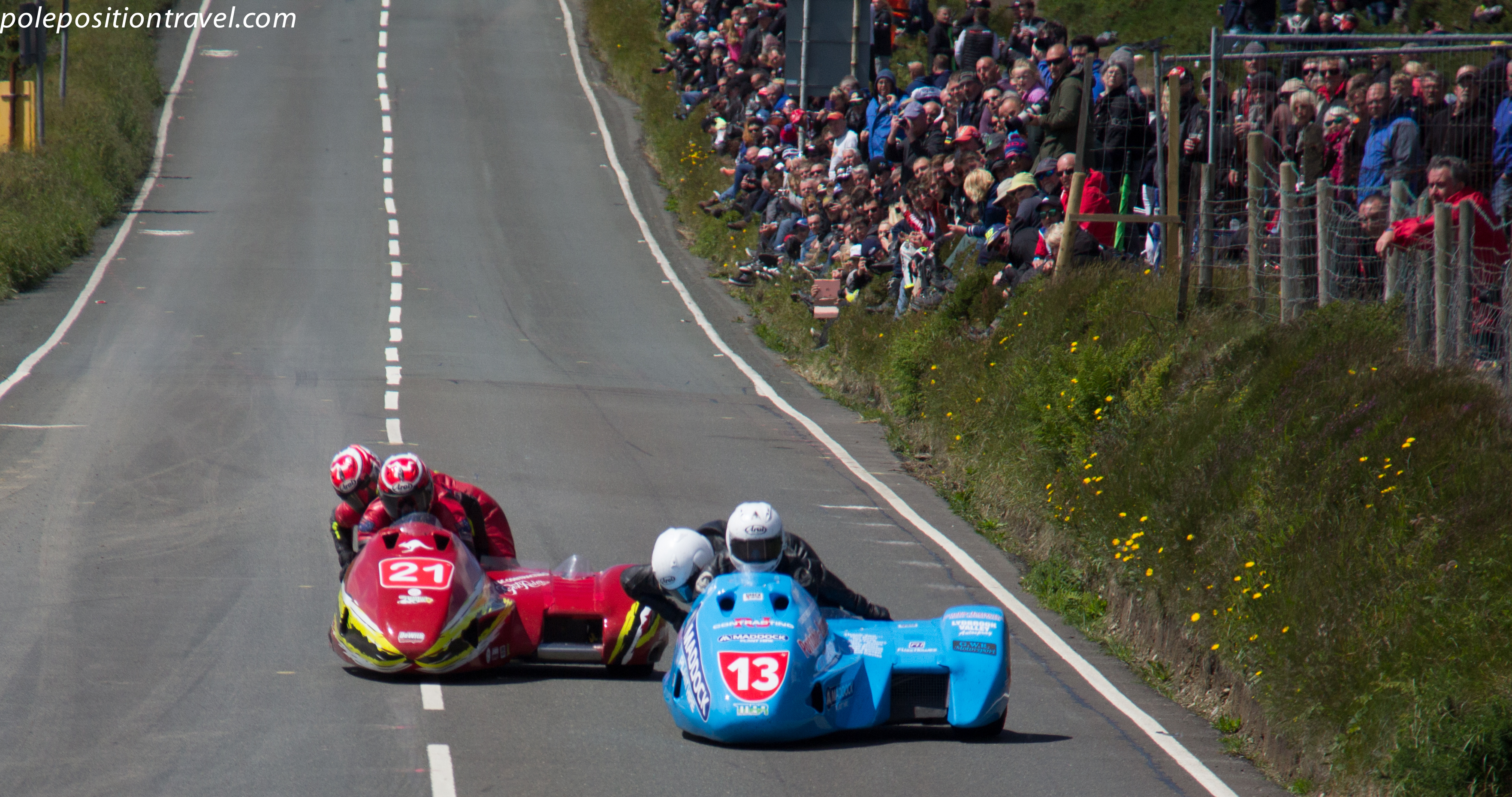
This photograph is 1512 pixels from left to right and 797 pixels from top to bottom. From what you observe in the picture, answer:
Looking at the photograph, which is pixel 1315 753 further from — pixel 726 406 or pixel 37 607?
pixel 726 406

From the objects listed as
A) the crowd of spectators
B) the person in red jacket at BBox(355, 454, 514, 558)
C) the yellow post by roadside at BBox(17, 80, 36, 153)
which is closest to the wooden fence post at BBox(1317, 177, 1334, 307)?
the crowd of spectators

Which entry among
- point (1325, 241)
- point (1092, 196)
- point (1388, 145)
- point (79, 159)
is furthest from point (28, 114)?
point (1325, 241)

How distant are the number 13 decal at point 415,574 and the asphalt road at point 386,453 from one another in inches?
23.9

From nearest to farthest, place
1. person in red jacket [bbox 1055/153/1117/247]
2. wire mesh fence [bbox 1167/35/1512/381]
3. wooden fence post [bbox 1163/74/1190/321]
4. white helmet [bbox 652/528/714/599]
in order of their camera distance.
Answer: white helmet [bbox 652/528/714/599] → wire mesh fence [bbox 1167/35/1512/381] → wooden fence post [bbox 1163/74/1190/321] → person in red jacket [bbox 1055/153/1117/247]

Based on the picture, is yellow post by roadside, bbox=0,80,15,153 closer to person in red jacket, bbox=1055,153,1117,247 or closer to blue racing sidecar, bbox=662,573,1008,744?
person in red jacket, bbox=1055,153,1117,247

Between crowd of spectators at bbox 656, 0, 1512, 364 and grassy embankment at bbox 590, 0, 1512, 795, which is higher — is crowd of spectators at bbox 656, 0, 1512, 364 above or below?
above

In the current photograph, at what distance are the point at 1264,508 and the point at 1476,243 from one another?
95.1 inches

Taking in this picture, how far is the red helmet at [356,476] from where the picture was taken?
9.98 meters

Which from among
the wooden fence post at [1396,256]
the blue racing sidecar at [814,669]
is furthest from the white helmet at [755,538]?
the wooden fence post at [1396,256]

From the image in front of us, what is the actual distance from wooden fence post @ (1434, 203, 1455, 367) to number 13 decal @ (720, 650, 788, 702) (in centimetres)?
497

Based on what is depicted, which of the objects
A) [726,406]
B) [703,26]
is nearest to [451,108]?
[703,26]

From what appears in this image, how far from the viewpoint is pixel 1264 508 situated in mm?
9945

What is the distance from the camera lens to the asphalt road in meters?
8.15

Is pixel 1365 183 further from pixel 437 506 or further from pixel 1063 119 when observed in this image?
pixel 437 506
